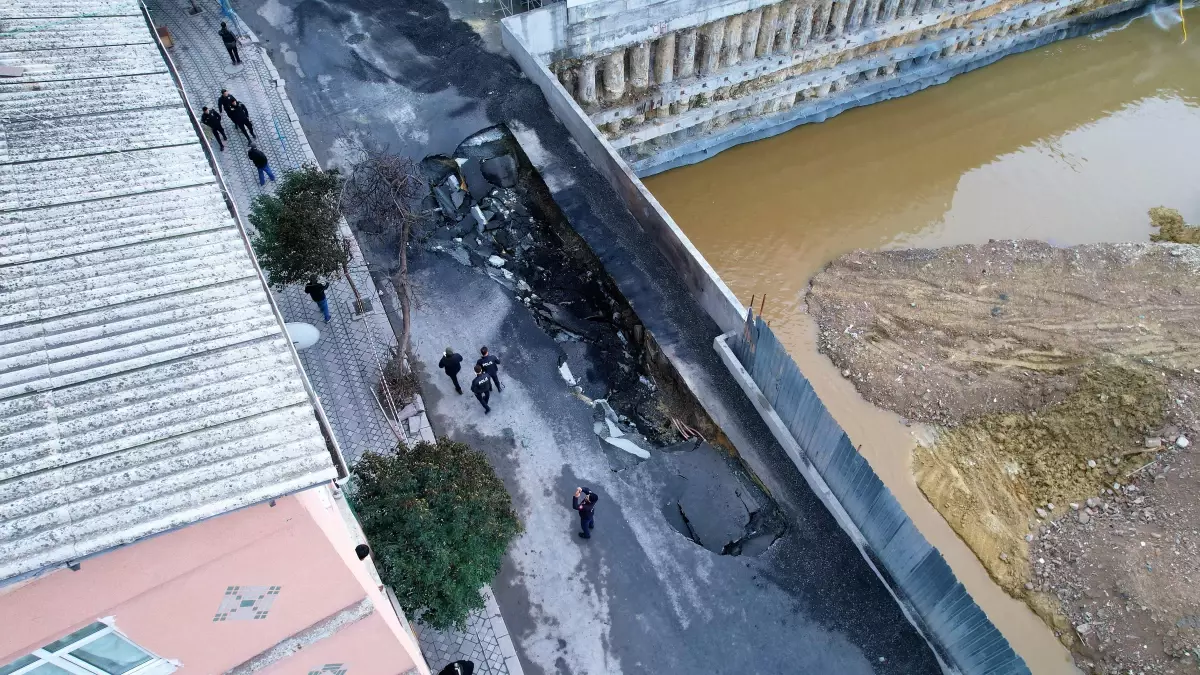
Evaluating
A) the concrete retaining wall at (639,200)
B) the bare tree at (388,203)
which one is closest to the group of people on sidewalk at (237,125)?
the bare tree at (388,203)

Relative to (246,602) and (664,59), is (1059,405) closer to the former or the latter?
(664,59)

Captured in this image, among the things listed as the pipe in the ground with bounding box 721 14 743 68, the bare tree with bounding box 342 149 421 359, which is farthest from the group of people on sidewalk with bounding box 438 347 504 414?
the pipe in the ground with bounding box 721 14 743 68

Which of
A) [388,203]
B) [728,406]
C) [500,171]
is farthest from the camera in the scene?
[500,171]

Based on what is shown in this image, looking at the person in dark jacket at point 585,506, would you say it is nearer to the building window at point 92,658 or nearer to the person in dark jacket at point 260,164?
the building window at point 92,658

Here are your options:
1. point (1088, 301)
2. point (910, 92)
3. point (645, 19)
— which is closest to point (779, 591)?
point (1088, 301)

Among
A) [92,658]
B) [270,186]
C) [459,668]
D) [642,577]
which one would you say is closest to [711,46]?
[270,186]

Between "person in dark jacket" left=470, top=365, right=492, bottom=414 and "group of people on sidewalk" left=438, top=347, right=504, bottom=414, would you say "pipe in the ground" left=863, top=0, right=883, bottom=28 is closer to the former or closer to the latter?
"group of people on sidewalk" left=438, top=347, right=504, bottom=414

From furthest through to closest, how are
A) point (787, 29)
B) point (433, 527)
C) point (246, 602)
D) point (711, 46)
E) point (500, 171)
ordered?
point (787, 29) → point (711, 46) → point (500, 171) → point (433, 527) → point (246, 602)
